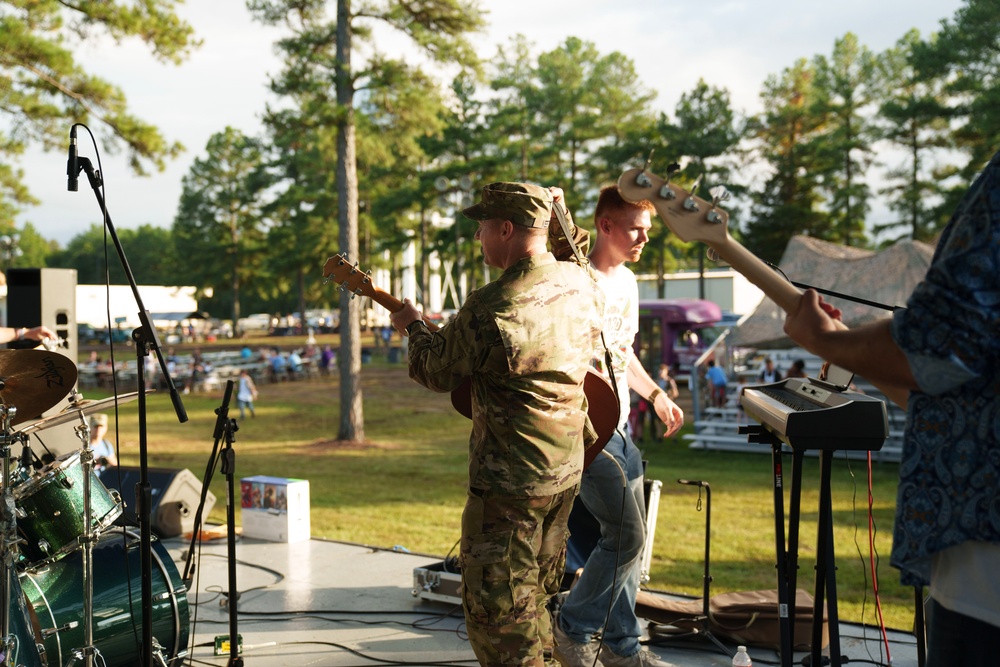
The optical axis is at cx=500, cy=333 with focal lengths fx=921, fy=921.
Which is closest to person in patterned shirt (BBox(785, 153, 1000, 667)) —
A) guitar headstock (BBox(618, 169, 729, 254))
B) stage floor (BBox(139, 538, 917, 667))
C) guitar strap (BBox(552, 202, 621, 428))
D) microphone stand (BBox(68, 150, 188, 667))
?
guitar headstock (BBox(618, 169, 729, 254))

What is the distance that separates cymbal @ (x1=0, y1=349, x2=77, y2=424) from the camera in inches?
154

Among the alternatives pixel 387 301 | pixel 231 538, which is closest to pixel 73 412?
pixel 231 538

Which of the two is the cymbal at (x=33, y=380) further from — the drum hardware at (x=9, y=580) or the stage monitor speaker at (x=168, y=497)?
the stage monitor speaker at (x=168, y=497)

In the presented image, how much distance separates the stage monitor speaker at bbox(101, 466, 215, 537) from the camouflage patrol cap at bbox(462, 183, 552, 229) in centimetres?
543

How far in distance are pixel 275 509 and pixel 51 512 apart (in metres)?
4.04

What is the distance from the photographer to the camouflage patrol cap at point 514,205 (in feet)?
11.4

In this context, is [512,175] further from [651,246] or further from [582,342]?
[582,342]

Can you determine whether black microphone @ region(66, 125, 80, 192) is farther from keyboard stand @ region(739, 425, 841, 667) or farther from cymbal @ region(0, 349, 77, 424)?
keyboard stand @ region(739, 425, 841, 667)

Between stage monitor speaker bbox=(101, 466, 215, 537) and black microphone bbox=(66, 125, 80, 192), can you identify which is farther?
stage monitor speaker bbox=(101, 466, 215, 537)

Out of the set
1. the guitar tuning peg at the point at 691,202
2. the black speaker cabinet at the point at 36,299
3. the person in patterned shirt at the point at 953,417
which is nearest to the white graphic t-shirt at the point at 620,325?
the guitar tuning peg at the point at 691,202

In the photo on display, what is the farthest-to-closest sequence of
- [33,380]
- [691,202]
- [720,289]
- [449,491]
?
[720,289] → [449,491] → [33,380] → [691,202]

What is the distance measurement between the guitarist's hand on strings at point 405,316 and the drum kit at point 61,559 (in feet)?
5.02

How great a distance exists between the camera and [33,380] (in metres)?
3.98

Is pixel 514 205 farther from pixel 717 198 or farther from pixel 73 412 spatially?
pixel 73 412
